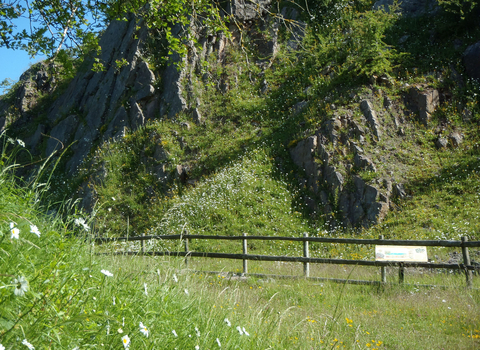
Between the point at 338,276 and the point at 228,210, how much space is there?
6898mm

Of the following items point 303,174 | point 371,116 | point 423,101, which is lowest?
point 303,174

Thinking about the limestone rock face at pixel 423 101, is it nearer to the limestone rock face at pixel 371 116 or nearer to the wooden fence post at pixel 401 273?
the limestone rock face at pixel 371 116

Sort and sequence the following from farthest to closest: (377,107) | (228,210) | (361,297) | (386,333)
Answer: (377,107)
(228,210)
(361,297)
(386,333)

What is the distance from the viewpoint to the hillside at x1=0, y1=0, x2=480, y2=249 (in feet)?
48.0

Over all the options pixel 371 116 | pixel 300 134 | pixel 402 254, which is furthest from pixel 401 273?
pixel 300 134

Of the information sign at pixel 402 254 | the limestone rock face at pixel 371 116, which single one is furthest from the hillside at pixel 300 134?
the information sign at pixel 402 254

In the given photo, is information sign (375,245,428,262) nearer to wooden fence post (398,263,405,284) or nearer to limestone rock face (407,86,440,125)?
wooden fence post (398,263,405,284)

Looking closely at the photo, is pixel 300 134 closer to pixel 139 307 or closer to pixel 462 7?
pixel 462 7

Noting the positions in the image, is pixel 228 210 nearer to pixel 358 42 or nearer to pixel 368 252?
pixel 368 252

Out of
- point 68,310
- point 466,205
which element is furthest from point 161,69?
point 68,310

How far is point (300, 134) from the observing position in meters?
17.7

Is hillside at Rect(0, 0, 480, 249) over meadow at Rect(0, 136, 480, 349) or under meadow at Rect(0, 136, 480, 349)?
over

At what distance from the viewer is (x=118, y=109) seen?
24.0 m

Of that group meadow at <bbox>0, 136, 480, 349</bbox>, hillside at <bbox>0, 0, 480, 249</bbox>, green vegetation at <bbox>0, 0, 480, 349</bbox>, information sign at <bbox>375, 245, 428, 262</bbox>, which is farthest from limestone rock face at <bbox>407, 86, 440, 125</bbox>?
meadow at <bbox>0, 136, 480, 349</bbox>
